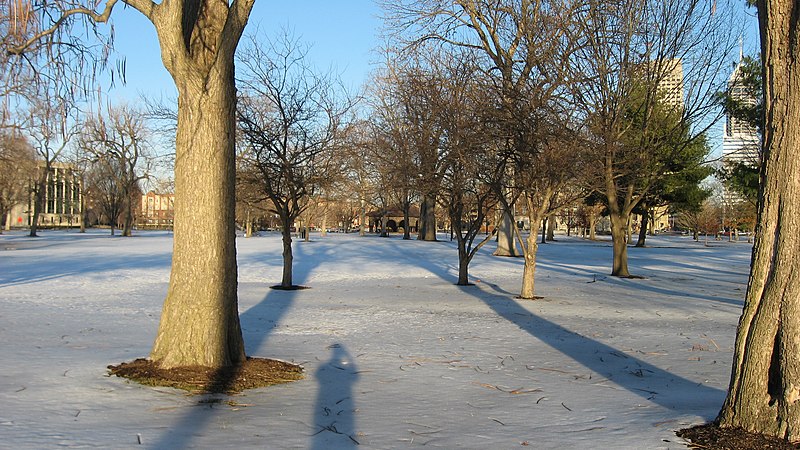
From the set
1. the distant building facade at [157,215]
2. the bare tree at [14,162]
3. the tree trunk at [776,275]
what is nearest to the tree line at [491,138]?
the tree trunk at [776,275]

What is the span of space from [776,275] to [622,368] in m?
3.82

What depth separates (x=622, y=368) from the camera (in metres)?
8.84

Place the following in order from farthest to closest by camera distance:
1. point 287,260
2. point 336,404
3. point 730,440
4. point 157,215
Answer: point 157,215, point 287,260, point 336,404, point 730,440

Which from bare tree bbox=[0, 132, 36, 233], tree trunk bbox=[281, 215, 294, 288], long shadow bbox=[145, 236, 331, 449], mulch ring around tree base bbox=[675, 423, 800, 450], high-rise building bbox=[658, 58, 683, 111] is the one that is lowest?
long shadow bbox=[145, 236, 331, 449]

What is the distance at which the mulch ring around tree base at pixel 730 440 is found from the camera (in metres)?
5.01

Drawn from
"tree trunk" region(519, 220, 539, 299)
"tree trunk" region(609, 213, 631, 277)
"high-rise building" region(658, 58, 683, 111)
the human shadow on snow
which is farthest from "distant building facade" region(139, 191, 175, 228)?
the human shadow on snow

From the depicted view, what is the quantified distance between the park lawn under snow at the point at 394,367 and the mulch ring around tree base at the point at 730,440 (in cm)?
19

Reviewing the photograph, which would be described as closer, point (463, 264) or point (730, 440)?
point (730, 440)

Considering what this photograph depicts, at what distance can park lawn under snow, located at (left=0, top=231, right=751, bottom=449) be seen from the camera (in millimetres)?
5559

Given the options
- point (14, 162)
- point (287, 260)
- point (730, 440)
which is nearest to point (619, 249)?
point (287, 260)

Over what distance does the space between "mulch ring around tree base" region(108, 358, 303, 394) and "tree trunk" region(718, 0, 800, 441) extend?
15.1 feet

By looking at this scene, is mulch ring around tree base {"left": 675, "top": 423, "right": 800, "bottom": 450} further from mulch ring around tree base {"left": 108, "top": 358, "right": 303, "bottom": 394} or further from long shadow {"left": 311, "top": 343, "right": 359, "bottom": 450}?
mulch ring around tree base {"left": 108, "top": 358, "right": 303, "bottom": 394}

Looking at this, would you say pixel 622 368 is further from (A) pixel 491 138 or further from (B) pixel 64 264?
(B) pixel 64 264

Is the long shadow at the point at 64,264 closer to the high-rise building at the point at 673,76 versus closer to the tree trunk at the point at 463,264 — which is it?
the tree trunk at the point at 463,264
